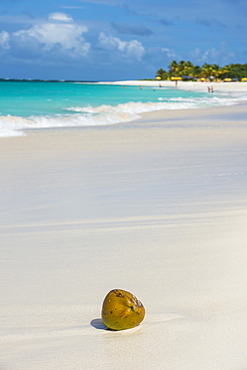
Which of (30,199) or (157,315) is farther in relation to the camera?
(30,199)

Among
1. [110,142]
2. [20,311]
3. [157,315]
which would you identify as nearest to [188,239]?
[157,315]

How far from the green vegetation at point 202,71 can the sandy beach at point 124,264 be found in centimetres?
13614

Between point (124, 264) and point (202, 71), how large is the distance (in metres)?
143

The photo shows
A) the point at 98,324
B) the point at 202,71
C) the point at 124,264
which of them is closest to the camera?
the point at 98,324

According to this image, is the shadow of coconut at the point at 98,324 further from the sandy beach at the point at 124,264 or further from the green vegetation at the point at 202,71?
the green vegetation at the point at 202,71

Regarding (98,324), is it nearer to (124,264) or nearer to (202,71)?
(124,264)

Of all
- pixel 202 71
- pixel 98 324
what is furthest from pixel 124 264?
pixel 202 71

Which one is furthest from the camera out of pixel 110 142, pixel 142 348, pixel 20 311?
pixel 110 142

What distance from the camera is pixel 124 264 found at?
12.3 ft

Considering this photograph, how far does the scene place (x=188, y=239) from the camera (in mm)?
4316

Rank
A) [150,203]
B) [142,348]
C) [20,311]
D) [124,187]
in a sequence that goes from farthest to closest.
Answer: [124,187], [150,203], [20,311], [142,348]

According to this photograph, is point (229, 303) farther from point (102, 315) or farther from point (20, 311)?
point (20, 311)

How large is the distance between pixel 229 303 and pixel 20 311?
118cm

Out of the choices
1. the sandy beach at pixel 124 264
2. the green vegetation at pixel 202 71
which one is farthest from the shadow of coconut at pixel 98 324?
the green vegetation at pixel 202 71
